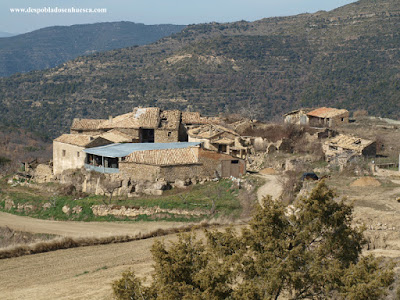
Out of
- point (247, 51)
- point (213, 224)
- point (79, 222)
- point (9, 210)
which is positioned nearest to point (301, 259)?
point (213, 224)

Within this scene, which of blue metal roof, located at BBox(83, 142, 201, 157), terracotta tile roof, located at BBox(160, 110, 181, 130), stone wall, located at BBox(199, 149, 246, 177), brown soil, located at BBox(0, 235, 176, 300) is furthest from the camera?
terracotta tile roof, located at BBox(160, 110, 181, 130)

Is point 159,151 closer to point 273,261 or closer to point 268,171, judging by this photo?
point 268,171

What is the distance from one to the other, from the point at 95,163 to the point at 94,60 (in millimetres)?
98312

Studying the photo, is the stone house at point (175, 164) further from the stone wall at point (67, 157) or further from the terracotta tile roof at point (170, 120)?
the terracotta tile roof at point (170, 120)

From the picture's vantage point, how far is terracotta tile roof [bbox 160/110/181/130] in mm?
41625

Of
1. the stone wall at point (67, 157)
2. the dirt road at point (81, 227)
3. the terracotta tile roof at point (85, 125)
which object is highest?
the terracotta tile roof at point (85, 125)

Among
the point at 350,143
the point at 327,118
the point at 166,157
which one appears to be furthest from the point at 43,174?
the point at 327,118

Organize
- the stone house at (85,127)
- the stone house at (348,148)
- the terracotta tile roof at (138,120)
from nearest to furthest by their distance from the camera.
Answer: the stone house at (348,148), the terracotta tile roof at (138,120), the stone house at (85,127)

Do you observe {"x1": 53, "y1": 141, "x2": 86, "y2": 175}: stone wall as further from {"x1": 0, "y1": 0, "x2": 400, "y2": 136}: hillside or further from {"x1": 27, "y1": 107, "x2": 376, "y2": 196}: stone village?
→ {"x1": 0, "y1": 0, "x2": 400, "y2": 136}: hillside

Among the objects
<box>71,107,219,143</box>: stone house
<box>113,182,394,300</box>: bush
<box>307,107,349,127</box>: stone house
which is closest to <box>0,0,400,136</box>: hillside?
<box>307,107,349,127</box>: stone house

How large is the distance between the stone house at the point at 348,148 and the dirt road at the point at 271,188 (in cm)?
512

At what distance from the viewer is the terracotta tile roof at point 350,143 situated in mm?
35531

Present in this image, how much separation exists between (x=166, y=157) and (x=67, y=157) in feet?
28.3

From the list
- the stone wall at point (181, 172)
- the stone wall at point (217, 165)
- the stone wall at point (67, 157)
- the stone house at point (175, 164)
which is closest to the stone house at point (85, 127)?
the stone wall at point (67, 157)
